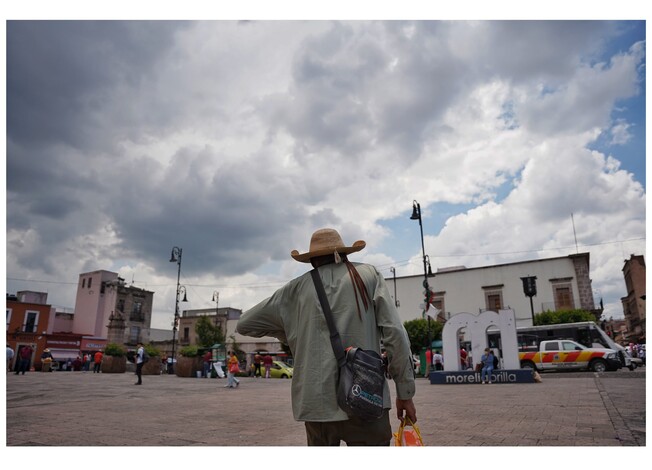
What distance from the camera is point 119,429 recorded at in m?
5.61

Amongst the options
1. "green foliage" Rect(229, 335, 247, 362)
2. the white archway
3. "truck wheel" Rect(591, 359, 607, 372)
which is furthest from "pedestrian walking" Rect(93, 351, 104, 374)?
"truck wheel" Rect(591, 359, 607, 372)

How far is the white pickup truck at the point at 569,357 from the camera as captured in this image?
21672 mm

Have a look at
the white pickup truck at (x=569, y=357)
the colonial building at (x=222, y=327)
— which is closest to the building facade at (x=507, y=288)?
the white pickup truck at (x=569, y=357)

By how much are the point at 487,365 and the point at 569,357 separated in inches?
371

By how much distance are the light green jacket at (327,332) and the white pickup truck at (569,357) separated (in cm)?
2315

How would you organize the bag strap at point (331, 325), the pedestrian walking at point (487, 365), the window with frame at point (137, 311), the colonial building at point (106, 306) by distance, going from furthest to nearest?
the window with frame at point (137, 311) → the colonial building at point (106, 306) → the pedestrian walking at point (487, 365) → the bag strap at point (331, 325)

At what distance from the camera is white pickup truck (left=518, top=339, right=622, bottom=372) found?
21.7 metres

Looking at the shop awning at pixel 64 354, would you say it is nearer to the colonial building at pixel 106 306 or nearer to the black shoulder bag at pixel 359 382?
the colonial building at pixel 106 306

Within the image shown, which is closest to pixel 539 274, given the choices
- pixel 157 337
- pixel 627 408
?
pixel 627 408

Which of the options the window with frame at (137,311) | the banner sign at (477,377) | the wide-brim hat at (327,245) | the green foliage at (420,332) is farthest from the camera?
the window with frame at (137,311)

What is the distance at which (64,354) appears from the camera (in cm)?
4434

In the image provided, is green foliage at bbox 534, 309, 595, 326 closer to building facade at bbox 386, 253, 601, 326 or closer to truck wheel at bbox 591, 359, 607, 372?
building facade at bbox 386, 253, 601, 326

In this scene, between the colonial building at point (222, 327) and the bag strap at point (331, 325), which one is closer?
the bag strap at point (331, 325)

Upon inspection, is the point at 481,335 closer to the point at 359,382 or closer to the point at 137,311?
the point at 359,382
